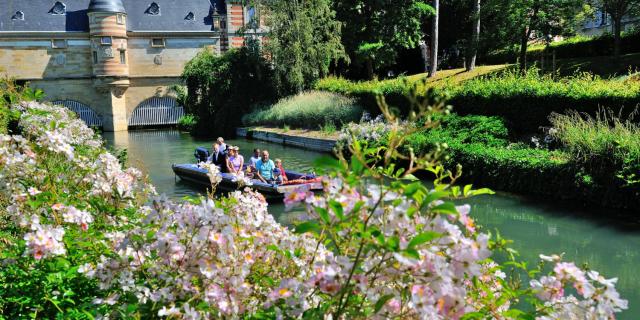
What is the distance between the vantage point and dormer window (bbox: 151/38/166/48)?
3912cm

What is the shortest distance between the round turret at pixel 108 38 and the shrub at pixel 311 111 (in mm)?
12362

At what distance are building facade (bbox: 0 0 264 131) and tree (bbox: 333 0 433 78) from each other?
737 cm

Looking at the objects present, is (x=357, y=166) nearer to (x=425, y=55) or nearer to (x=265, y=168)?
(x=265, y=168)

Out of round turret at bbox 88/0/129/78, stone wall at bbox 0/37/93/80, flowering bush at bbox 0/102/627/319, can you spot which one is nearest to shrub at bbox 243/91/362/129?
round turret at bbox 88/0/129/78

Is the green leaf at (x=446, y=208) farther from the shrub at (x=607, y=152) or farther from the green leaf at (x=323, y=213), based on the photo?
the shrub at (x=607, y=152)

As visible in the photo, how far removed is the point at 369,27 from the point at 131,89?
1682cm

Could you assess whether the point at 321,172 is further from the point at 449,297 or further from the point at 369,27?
the point at 369,27

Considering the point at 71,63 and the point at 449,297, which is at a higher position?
the point at 71,63

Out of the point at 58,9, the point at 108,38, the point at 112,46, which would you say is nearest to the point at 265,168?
the point at 112,46

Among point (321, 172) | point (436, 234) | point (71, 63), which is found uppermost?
point (71, 63)

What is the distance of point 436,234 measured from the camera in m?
2.09

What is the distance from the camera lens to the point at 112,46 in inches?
1464

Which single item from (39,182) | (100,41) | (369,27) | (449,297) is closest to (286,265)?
(449,297)

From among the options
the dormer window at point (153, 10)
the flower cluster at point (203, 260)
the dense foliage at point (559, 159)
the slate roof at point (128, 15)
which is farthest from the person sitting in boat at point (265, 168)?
the dormer window at point (153, 10)
